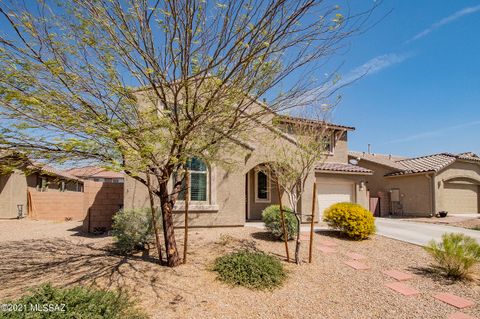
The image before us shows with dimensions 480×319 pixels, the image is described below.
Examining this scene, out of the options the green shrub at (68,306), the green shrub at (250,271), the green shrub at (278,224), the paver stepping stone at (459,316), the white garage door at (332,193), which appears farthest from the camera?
the white garage door at (332,193)

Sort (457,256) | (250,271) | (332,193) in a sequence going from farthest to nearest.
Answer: (332,193) < (457,256) < (250,271)

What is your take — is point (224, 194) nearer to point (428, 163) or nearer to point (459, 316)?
point (459, 316)

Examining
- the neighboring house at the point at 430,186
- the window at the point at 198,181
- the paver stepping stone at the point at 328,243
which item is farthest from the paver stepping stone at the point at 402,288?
the neighboring house at the point at 430,186

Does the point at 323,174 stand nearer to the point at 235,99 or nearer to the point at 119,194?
the point at 119,194

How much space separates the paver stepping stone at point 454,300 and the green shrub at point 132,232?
709 centimetres

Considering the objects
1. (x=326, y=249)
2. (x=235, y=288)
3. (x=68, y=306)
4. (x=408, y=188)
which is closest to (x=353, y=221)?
(x=326, y=249)

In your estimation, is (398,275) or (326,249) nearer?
(398,275)

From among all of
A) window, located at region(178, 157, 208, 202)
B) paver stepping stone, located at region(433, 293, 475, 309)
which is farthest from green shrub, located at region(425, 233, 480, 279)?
window, located at region(178, 157, 208, 202)

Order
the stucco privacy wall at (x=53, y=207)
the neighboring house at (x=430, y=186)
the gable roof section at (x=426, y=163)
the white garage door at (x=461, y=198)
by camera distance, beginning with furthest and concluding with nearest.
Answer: the white garage door at (x=461, y=198) → the gable roof section at (x=426, y=163) → the neighboring house at (x=430, y=186) → the stucco privacy wall at (x=53, y=207)

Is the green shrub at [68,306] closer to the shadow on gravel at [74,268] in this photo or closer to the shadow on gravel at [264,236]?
the shadow on gravel at [74,268]

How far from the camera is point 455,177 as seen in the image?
67.6 feet

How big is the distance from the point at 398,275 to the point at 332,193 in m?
9.74

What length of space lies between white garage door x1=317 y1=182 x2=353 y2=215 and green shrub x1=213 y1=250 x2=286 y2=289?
9.87m

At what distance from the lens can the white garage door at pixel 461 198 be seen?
20.5 m
